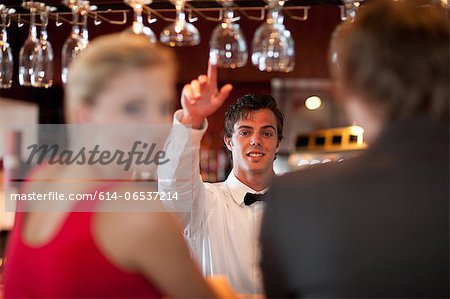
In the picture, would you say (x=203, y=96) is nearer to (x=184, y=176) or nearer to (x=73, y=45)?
(x=184, y=176)

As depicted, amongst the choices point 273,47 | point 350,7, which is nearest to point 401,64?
point 273,47

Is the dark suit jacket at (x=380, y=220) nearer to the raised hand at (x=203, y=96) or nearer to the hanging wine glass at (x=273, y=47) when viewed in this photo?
the raised hand at (x=203, y=96)

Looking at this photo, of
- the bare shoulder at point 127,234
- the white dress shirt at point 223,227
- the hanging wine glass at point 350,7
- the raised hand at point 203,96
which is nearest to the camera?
the bare shoulder at point 127,234

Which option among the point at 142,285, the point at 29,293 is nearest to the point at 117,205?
the point at 142,285

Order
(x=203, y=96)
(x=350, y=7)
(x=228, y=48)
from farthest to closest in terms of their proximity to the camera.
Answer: (x=350, y=7) → (x=228, y=48) → (x=203, y=96)

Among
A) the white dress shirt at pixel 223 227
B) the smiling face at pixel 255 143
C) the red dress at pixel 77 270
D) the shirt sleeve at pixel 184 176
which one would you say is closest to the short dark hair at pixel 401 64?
the red dress at pixel 77 270

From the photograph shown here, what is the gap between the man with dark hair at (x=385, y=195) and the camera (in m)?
1.42

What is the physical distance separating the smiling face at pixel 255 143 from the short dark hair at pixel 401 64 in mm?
1463

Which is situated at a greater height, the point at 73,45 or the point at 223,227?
the point at 73,45

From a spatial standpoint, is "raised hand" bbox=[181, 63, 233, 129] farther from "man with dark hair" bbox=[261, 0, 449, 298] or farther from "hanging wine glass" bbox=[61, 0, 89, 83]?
"hanging wine glass" bbox=[61, 0, 89, 83]

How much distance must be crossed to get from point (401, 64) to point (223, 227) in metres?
1.61

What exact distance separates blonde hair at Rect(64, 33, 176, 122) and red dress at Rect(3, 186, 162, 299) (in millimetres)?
237

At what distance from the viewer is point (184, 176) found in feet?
8.75

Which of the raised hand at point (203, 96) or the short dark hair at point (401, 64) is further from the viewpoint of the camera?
the raised hand at point (203, 96)
